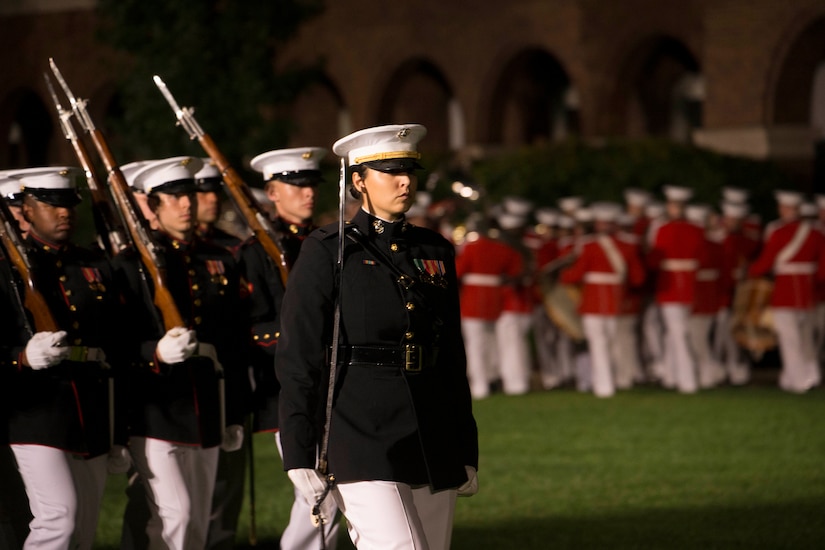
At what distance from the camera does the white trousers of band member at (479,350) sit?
15133 millimetres

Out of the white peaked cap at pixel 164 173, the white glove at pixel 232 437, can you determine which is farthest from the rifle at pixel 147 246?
the white glove at pixel 232 437

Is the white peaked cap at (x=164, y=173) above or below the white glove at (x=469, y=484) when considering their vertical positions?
above

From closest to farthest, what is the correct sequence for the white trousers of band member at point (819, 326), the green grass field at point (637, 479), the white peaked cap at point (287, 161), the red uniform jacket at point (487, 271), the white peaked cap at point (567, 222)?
the white peaked cap at point (287, 161), the green grass field at point (637, 479), the red uniform jacket at point (487, 271), the white trousers of band member at point (819, 326), the white peaked cap at point (567, 222)

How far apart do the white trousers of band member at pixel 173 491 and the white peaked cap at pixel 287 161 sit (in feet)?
4.98

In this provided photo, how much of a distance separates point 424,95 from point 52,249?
97.1 feet

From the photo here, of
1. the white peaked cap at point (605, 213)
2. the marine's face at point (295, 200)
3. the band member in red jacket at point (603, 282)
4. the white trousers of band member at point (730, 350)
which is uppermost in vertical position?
the marine's face at point (295, 200)

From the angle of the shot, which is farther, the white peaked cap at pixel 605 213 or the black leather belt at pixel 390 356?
the white peaked cap at pixel 605 213

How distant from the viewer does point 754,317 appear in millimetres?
15703

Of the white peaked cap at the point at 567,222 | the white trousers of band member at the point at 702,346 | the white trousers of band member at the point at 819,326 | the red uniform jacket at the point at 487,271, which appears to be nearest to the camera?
the red uniform jacket at the point at 487,271

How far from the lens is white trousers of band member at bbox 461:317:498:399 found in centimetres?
1513

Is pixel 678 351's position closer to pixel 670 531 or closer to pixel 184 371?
pixel 670 531

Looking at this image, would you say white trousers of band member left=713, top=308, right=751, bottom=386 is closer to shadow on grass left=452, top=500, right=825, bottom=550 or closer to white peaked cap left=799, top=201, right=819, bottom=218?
white peaked cap left=799, top=201, right=819, bottom=218

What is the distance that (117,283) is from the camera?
6.32 meters

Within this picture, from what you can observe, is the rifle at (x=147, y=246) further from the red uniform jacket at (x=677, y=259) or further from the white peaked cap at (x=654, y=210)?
the white peaked cap at (x=654, y=210)
